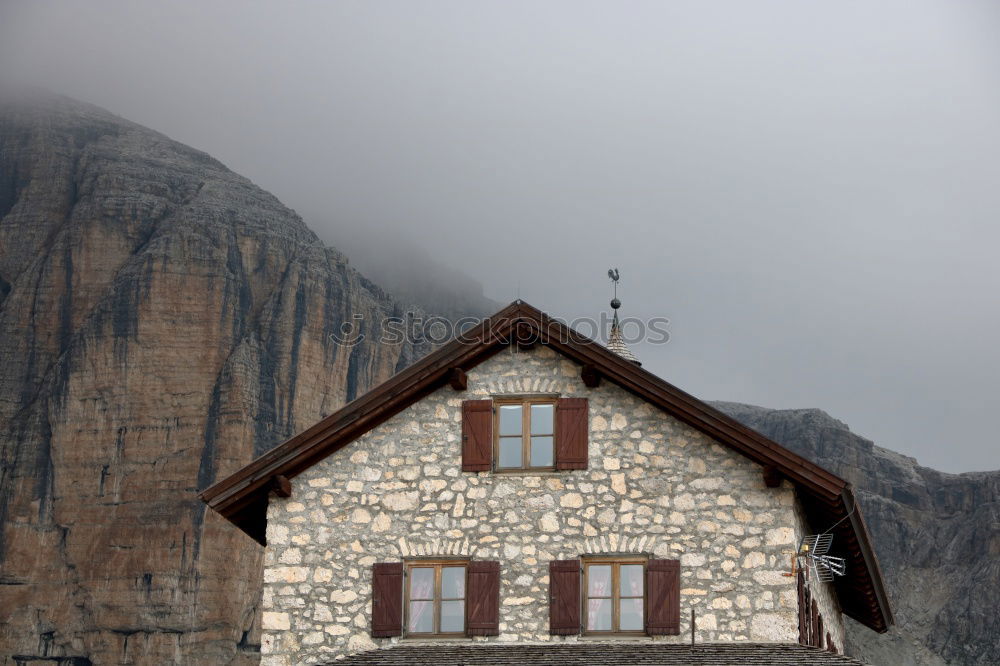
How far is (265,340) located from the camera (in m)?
94.9

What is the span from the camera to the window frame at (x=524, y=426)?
21000mm

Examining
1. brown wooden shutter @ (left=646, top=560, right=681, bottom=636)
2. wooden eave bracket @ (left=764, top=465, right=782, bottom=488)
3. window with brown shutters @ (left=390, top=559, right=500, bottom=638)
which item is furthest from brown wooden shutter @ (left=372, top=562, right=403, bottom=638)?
wooden eave bracket @ (left=764, top=465, right=782, bottom=488)

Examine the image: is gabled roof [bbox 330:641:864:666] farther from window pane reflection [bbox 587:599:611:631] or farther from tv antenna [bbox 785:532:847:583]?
tv antenna [bbox 785:532:847:583]

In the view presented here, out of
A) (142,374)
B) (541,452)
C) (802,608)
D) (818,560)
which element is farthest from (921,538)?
(541,452)

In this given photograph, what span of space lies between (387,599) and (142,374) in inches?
2895

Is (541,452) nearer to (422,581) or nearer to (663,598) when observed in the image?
(422,581)

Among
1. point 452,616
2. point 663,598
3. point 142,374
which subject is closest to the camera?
point 663,598

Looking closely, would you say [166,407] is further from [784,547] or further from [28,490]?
[784,547]

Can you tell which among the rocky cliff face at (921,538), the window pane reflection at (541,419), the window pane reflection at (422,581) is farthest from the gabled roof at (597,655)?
the rocky cliff face at (921,538)

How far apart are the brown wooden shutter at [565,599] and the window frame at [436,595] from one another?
108 centimetres

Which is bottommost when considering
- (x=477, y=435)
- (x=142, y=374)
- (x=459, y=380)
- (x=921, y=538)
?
(x=477, y=435)

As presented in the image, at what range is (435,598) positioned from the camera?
20703 mm

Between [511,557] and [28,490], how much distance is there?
7536 centimetres

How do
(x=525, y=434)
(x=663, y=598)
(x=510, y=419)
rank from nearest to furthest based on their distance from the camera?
1. (x=663, y=598)
2. (x=525, y=434)
3. (x=510, y=419)
